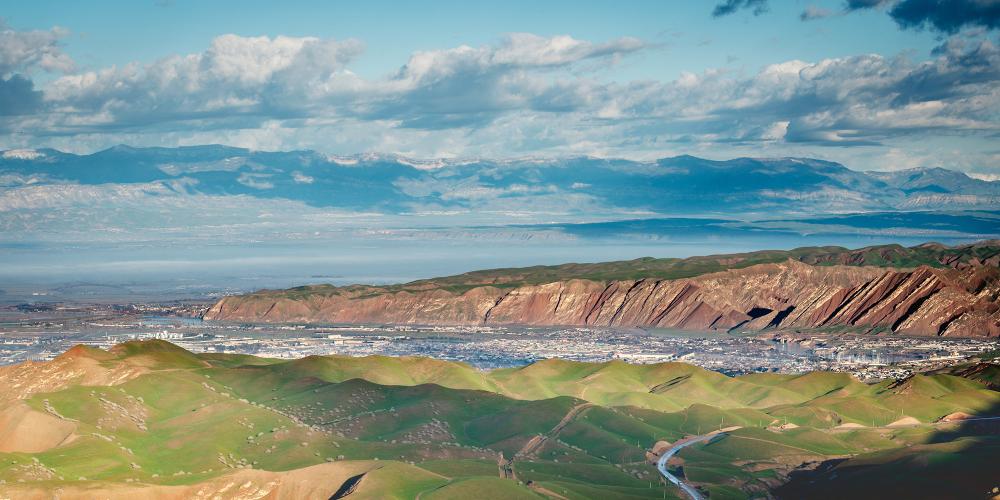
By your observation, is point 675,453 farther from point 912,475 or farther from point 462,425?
point 912,475

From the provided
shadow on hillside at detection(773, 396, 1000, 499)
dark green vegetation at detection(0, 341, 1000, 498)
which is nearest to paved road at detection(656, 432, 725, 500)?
dark green vegetation at detection(0, 341, 1000, 498)

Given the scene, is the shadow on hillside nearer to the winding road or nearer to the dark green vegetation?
the dark green vegetation

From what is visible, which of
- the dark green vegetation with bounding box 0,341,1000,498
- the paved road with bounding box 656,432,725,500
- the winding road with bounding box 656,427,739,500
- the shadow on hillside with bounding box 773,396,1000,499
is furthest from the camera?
the winding road with bounding box 656,427,739,500

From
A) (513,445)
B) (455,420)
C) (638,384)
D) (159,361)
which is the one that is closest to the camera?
(513,445)

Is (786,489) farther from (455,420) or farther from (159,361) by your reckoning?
(159,361)

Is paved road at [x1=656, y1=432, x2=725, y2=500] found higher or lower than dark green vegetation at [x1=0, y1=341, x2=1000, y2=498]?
lower

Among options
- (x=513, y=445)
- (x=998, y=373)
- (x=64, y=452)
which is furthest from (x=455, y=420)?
(x=998, y=373)

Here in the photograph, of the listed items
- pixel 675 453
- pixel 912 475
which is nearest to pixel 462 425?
pixel 675 453
